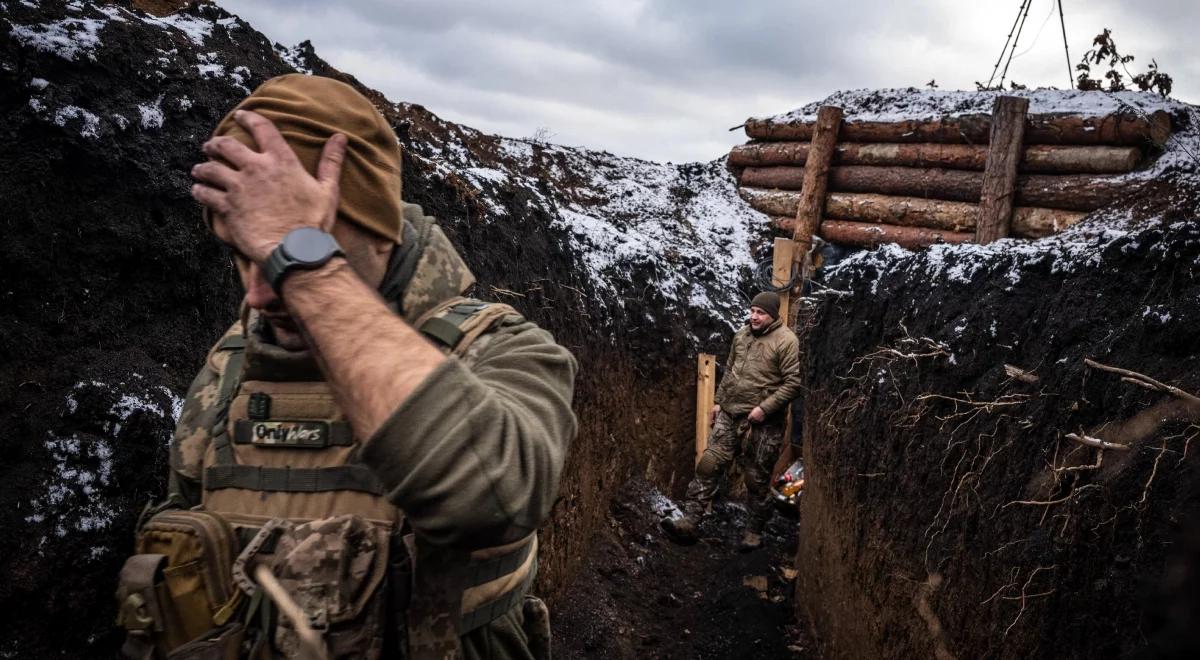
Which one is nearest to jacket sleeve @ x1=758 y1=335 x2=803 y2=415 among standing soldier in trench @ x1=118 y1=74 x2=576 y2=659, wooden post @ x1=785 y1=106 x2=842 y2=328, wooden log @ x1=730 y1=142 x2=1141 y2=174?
wooden post @ x1=785 y1=106 x2=842 y2=328

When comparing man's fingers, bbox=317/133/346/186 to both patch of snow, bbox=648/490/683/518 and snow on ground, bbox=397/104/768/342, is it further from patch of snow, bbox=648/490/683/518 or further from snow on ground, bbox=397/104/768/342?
patch of snow, bbox=648/490/683/518

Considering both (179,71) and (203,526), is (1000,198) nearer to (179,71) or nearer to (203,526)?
(179,71)

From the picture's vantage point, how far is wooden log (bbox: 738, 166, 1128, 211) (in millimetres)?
8664

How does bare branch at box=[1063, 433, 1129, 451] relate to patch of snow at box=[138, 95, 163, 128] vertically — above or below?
below

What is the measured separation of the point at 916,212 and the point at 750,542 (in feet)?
19.3

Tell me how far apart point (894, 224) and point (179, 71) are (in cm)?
984

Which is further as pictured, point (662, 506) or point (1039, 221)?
point (1039, 221)

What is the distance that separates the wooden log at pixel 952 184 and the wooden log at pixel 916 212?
106 mm

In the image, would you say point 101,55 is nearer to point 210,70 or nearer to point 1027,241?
point 210,70

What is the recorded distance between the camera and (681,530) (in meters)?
7.19

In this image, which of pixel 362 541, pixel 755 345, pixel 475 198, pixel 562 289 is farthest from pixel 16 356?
pixel 755 345

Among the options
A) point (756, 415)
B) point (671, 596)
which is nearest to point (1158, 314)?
point (671, 596)

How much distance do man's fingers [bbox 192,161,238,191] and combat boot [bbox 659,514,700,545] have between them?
6488mm

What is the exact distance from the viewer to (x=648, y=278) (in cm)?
854
